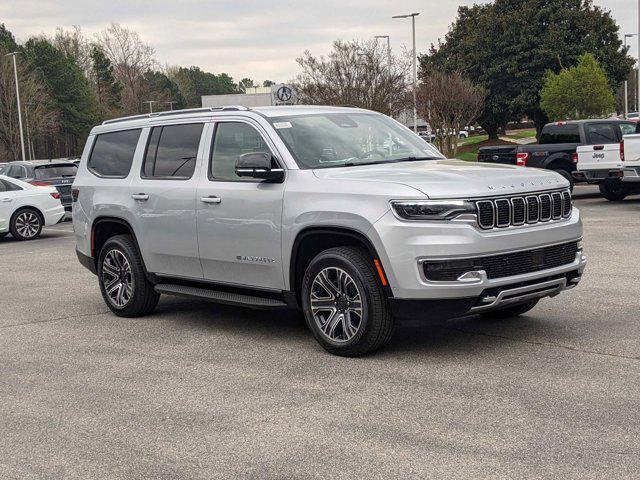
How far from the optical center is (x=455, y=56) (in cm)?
6600

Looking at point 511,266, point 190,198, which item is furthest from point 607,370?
point 190,198

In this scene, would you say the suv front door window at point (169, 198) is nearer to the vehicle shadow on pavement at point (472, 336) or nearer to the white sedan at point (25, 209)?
the vehicle shadow on pavement at point (472, 336)

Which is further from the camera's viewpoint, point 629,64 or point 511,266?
point 629,64

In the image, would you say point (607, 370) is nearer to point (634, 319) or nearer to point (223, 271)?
point (634, 319)

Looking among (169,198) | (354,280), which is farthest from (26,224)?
(354,280)

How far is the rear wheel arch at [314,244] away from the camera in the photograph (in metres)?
6.61

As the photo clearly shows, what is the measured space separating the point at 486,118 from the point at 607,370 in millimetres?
59581

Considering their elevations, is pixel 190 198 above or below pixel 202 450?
above

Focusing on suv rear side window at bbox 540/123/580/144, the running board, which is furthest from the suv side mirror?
suv rear side window at bbox 540/123/580/144

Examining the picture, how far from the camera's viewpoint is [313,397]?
5.80 metres

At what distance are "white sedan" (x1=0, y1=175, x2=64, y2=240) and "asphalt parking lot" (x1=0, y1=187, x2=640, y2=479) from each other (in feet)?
33.1

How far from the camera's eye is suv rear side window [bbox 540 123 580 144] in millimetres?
21188

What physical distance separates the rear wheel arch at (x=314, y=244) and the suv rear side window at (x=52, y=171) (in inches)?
636

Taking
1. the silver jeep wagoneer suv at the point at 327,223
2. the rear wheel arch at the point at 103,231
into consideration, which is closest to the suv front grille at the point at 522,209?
the silver jeep wagoneer suv at the point at 327,223
